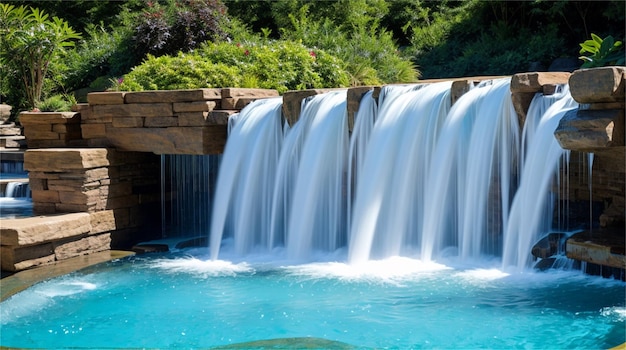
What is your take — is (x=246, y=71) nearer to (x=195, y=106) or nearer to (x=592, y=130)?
(x=195, y=106)

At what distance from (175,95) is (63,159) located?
5.11 feet

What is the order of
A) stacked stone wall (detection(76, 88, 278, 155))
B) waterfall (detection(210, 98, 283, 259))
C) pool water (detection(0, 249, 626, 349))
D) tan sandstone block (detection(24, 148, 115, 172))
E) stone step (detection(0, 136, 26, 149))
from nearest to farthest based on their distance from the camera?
1. pool water (detection(0, 249, 626, 349))
2. waterfall (detection(210, 98, 283, 259))
3. tan sandstone block (detection(24, 148, 115, 172))
4. stacked stone wall (detection(76, 88, 278, 155))
5. stone step (detection(0, 136, 26, 149))

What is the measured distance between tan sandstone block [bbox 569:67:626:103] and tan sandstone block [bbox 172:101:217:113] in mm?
4814

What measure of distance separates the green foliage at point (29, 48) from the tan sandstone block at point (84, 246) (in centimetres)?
736

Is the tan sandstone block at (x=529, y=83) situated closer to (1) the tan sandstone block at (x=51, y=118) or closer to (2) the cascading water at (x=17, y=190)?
(1) the tan sandstone block at (x=51, y=118)

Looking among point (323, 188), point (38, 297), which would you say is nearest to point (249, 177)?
point (323, 188)

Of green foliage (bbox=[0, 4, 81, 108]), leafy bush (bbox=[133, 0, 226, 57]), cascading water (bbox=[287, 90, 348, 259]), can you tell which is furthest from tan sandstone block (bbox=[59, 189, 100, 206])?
green foliage (bbox=[0, 4, 81, 108])

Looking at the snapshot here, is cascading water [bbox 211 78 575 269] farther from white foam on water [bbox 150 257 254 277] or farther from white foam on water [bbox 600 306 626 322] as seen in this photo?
white foam on water [bbox 600 306 626 322]

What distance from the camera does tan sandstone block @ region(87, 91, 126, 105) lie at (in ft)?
34.0

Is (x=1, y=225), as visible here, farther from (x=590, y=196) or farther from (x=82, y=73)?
(x=82, y=73)

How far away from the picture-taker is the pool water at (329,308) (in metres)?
5.68

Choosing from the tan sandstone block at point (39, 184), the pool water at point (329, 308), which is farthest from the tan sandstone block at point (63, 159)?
the pool water at point (329, 308)

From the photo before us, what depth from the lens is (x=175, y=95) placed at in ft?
32.6

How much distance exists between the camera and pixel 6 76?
1742cm
